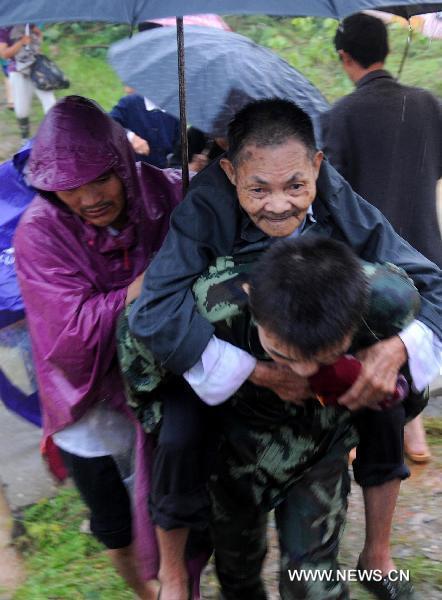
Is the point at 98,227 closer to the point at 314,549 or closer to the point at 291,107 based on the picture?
the point at 291,107

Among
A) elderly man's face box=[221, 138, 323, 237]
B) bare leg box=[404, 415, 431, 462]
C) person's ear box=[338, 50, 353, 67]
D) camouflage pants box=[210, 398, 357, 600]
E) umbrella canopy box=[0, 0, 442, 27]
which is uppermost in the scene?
umbrella canopy box=[0, 0, 442, 27]

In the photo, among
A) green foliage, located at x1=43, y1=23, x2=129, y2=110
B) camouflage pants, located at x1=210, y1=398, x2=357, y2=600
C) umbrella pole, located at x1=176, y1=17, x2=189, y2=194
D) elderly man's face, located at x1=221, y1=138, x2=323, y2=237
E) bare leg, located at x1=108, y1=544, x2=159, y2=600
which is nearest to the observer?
elderly man's face, located at x1=221, y1=138, x2=323, y2=237

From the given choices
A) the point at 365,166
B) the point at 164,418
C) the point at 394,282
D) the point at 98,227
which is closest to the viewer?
the point at 394,282

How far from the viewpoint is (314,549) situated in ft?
7.63

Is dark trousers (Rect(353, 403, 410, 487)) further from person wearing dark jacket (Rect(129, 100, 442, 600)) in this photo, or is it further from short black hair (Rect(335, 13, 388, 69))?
short black hair (Rect(335, 13, 388, 69))

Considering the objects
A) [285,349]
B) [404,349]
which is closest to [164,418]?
[285,349]

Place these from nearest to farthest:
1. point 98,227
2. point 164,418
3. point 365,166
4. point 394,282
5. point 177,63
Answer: point 394,282 < point 164,418 < point 98,227 < point 177,63 < point 365,166

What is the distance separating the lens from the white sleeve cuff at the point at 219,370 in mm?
2037

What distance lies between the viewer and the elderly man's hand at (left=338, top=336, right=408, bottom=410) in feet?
6.54

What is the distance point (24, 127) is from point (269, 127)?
703 cm

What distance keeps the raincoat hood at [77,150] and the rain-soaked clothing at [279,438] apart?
521 millimetres

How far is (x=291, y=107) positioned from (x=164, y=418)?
2.91 feet

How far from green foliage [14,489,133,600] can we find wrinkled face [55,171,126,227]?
5.16 feet

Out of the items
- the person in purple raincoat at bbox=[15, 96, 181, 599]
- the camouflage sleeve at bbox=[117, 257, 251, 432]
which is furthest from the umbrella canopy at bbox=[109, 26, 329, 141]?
the camouflage sleeve at bbox=[117, 257, 251, 432]
